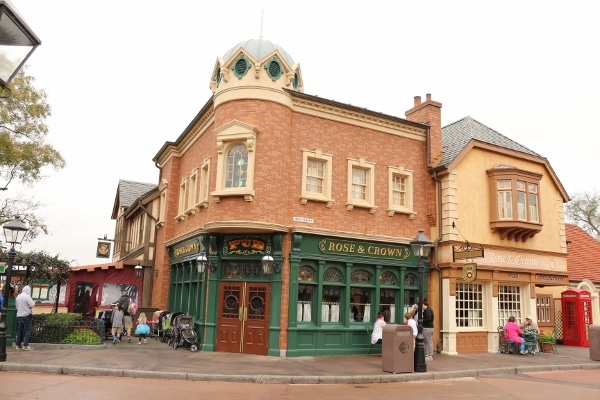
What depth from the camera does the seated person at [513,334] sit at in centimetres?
1720

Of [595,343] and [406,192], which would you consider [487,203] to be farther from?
[595,343]

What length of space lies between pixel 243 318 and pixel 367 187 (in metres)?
6.03

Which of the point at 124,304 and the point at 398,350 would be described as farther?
the point at 124,304

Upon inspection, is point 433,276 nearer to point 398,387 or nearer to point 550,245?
point 550,245

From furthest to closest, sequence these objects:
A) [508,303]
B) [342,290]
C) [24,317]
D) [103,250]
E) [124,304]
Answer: [103,250] < [508,303] < [124,304] < [342,290] < [24,317]

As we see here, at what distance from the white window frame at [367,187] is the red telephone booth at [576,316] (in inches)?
433

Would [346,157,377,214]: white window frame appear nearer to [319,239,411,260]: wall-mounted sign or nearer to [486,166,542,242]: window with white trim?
[319,239,411,260]: wall-mounted sign

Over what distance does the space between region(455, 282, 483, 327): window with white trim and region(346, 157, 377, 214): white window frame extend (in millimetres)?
4357

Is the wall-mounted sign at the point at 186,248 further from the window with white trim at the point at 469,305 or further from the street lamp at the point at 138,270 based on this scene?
the window with white trim at the point at 469,305

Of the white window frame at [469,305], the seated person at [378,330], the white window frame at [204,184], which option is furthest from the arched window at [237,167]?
the white window frame at [469,305]

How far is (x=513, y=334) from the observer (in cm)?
1730

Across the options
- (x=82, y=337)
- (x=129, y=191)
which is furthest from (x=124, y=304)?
(x=129, y=191)

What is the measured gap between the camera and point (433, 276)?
17.8 m

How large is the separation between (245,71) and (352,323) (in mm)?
8732
